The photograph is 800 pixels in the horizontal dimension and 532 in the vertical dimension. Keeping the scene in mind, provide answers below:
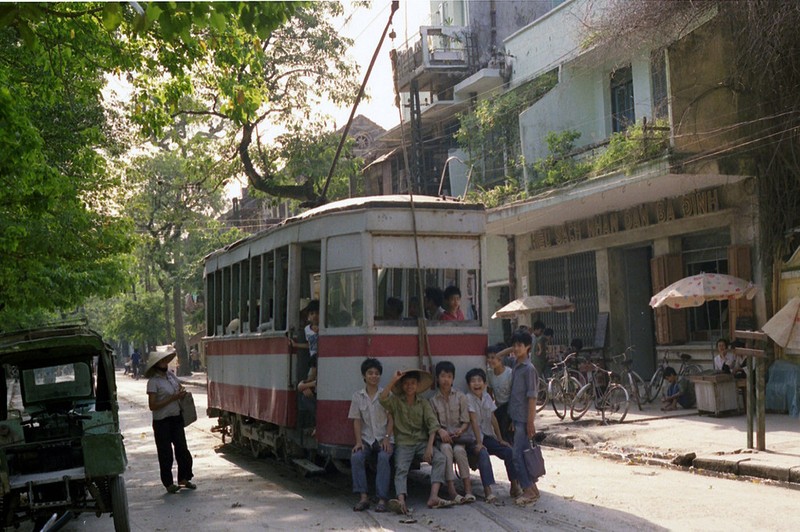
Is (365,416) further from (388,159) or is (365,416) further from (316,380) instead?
(388,159)

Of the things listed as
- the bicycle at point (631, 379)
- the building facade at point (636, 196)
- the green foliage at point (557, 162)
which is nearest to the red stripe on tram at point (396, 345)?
the building facade at point (636, 196)

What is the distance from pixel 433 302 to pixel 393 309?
51cm

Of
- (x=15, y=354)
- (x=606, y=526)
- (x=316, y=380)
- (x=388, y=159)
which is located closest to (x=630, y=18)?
(x=316, y=380)

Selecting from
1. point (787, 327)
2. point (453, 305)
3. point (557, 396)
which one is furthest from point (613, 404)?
point (453, 305)

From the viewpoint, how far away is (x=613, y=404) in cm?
1616

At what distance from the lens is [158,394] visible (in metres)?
11.1

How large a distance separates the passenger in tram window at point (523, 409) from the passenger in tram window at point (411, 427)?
79cm

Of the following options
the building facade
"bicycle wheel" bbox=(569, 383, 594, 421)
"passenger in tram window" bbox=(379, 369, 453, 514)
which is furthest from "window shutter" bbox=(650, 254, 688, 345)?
"passenger in tram window" bbox=(379, 369, 453, 514)

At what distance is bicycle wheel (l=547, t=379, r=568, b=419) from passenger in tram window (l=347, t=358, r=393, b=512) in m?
8.44

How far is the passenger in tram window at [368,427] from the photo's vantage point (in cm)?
911

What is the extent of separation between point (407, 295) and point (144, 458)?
7.61 meters

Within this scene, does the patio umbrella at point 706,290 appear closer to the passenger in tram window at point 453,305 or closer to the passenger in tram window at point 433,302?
the passenger in tram window at point 453,305

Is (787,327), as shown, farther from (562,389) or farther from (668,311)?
(668,311)

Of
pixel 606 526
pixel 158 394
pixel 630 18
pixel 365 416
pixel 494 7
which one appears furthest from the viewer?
pixel 494 7
